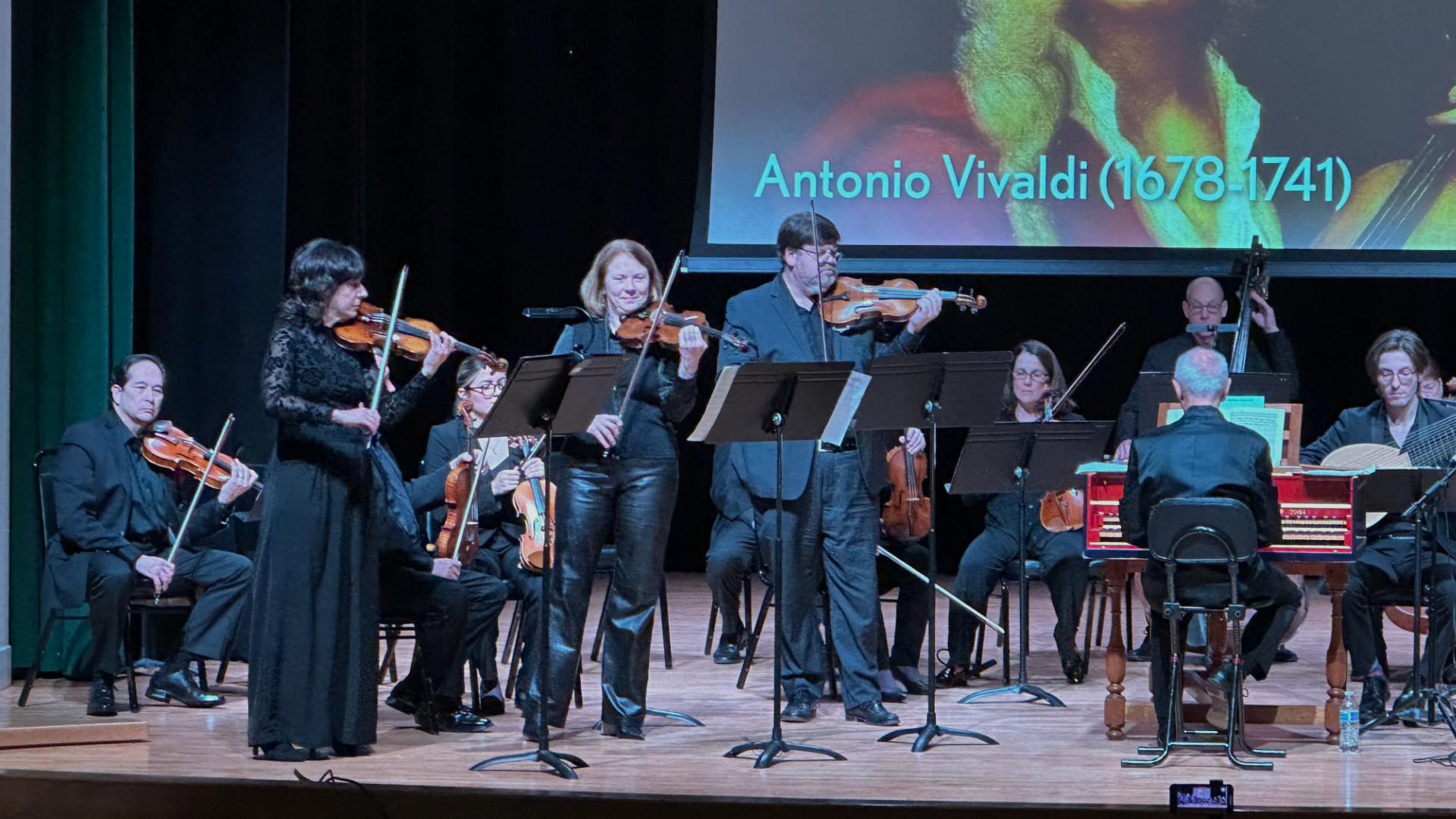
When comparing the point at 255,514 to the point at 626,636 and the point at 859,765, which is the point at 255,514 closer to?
the point at 626,636

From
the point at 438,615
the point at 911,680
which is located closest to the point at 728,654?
the point at 911,680

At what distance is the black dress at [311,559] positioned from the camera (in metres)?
4.38

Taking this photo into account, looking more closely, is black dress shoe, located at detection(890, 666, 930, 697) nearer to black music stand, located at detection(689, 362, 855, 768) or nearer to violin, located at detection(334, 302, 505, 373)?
black music stand, located at detection(689, 362, 855, 768)

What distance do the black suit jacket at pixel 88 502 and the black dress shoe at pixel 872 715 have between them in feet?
7.93

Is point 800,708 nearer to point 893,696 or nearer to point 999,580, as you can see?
point 893,696

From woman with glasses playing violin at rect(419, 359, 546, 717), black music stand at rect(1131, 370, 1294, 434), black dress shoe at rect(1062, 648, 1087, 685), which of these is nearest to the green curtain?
woman with glasses playing violin at rect(419, 359, 546, 717)

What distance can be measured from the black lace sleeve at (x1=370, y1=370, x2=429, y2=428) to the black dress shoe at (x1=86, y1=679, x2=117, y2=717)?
1.51m

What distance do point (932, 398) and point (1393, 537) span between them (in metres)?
1.97

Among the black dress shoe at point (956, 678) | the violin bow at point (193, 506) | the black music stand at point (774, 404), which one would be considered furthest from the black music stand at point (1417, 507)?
the violin bow at point (193, 506)

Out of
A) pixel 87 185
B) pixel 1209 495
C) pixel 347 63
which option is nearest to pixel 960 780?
pixel 1209 495

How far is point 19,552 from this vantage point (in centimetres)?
599

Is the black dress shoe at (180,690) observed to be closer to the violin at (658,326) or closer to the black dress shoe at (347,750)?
the black dress shoe at (347,750)

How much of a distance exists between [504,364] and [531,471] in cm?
49

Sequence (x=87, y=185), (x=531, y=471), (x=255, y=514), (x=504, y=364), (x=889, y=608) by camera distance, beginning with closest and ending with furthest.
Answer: (x=504, y=364)
(x=531, y=471)
(x=255, y=514)
(x=87, y=185)
(x=889, y=608)
